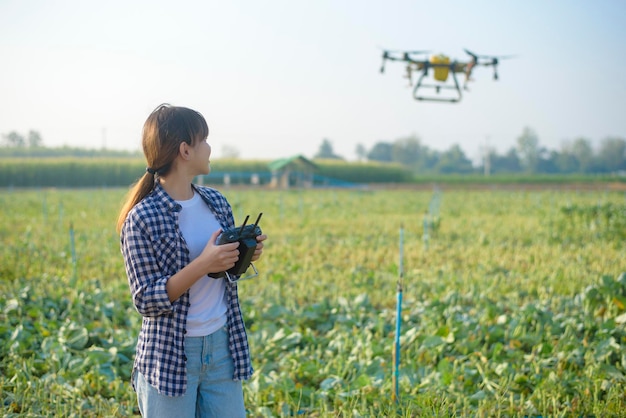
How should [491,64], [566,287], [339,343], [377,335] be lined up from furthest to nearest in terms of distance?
[491,64], [566,287], [377,335], [339,343]

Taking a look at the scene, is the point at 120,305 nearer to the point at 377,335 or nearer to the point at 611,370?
the point at 377,335

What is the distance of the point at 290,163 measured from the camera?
4444 cm

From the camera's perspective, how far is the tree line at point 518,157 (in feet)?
251

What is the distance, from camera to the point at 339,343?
4273mm

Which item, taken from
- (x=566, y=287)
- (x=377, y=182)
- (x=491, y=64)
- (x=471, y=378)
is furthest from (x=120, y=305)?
(x=377, y=182)

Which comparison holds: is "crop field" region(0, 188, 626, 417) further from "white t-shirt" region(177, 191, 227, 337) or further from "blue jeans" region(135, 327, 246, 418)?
"white t-shirt" region(177, 191, 227, 337)

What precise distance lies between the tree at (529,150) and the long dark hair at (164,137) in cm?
8576

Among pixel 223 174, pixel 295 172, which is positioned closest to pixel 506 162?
pixel 295 172

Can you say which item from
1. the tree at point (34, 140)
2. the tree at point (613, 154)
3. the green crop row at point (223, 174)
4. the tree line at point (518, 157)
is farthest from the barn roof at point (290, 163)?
the tree at point (613, 154)

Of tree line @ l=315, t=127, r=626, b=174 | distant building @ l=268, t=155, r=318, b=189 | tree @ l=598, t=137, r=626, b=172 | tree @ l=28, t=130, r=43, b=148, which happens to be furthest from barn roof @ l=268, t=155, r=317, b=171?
tree @ l=598, t=137, r=626, b=172

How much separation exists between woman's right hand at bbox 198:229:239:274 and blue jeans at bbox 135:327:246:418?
11.4 inches

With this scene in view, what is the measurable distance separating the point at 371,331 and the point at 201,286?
3170mm

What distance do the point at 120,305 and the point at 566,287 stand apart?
462 centimetres

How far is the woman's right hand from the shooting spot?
1802 millimetres
